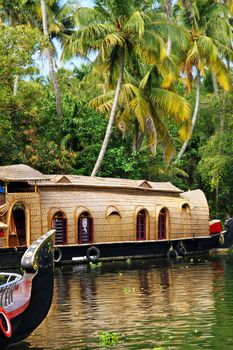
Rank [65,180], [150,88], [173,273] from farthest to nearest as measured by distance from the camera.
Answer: [150,88] → [65,180] → [173,273]

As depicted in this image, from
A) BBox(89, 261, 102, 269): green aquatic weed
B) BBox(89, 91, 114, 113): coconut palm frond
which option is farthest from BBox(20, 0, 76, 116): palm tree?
BBox(89, 261, 102, 269): green aquatic weed

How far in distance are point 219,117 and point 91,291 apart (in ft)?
52.0

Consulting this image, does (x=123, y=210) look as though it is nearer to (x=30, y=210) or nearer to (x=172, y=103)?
(x=30, y=210)

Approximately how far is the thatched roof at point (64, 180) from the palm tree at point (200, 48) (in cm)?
550

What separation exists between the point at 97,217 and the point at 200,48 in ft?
31.1

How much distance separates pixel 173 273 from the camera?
19.3 metres

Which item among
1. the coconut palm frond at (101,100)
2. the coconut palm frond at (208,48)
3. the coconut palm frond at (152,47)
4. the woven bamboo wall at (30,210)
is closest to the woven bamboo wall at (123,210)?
the woven bamboo wall at (30,210)

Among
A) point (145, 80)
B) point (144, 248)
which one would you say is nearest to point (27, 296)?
point (144, 248)

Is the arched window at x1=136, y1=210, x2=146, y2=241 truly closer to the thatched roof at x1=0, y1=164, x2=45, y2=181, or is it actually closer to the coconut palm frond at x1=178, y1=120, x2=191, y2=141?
the thatched roof at x1=0, y1=164, x2=45, y2=181

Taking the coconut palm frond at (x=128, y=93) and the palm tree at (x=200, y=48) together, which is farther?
the palm tree at (x=200, y=48)

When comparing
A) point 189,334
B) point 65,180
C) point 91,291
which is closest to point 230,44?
point 65,180

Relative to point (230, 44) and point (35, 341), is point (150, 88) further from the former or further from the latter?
point (35, 341)

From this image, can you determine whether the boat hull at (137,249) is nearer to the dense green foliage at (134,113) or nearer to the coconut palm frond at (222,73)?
the dense green foliage at (134,113)

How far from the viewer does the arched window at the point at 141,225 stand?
23531 millimetres
